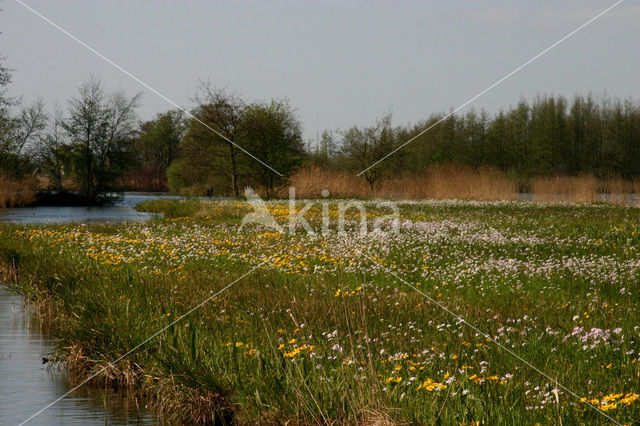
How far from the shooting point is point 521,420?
3.97m

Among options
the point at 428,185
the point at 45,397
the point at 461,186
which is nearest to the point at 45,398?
the point at 45,397

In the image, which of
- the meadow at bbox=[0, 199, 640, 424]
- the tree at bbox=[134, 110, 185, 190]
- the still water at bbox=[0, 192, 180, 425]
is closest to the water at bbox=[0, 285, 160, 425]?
the still water at bbox=[0, 192, 180, 425]

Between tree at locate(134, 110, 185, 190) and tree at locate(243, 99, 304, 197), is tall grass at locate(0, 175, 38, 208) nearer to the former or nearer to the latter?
tree at locate(243, 99, 304, 197)

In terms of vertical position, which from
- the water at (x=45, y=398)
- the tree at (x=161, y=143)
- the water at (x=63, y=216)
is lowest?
the water at (x=45, y=398)

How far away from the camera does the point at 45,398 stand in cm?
593

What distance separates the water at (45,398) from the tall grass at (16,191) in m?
32.7

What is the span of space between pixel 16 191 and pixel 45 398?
35879 millimetres

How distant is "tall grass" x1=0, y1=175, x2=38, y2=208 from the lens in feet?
122

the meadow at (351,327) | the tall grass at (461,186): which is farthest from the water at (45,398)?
the tall grass at (461,186)

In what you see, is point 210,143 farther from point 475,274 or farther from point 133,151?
point 475,274

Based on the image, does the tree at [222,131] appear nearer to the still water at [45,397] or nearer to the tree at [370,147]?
the tree at [370,147]

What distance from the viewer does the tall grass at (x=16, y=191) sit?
3709cm

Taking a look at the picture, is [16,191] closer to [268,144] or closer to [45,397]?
[268,144]

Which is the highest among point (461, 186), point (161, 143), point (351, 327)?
point (161, 143)
